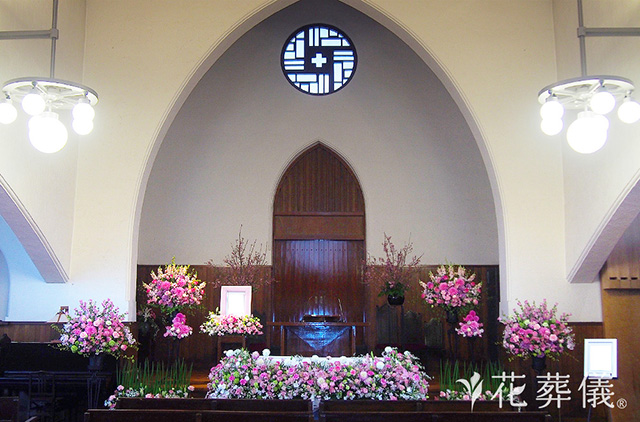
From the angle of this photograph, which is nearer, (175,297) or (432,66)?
(175,297)

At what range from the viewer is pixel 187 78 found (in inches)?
271

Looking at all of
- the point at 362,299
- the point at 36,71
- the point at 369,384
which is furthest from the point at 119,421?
the point at 362,299

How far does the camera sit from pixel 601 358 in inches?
172

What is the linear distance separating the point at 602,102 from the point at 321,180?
5.64 metres

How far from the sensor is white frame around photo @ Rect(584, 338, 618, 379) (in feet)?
14.3

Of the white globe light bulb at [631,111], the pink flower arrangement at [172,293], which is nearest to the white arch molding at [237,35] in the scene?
the pink flower arrangement at [172,293]

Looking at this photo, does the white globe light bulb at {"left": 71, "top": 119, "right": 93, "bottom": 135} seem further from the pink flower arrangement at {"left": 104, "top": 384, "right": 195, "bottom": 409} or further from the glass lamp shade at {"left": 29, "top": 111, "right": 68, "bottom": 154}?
the pink flower arrangement at {"left": 104, "top": 384, "right": 195, "bottom": 409}

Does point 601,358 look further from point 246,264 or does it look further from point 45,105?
point 246,264

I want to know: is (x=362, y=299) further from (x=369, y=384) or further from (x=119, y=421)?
(x=119, y=421)

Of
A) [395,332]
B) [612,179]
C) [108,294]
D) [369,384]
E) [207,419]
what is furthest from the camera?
[395,332]

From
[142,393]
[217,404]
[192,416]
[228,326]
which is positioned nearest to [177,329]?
[228,326]

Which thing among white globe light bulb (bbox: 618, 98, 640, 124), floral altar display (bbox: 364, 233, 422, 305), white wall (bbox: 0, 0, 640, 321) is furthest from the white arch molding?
white globe light bulb (bbox: 618, 98, 640, 124)

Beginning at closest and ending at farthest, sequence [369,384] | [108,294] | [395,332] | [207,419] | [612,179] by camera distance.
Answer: [207,419] → [369,384] → [612,179] → [108,294] → [395,332]

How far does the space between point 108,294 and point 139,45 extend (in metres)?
2.80
